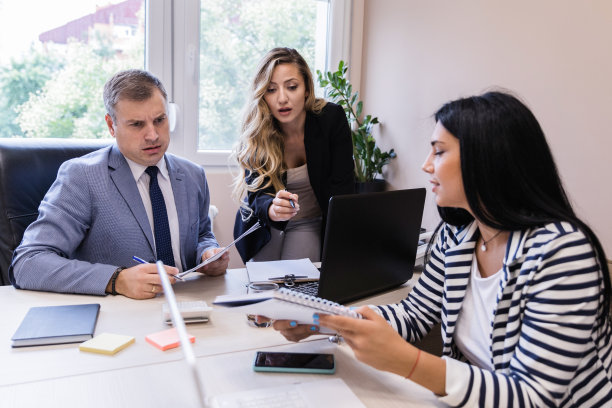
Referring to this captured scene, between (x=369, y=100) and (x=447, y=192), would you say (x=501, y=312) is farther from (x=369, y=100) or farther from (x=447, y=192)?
(x=369, y=100)

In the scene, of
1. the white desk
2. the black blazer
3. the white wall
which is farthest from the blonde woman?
the white desk

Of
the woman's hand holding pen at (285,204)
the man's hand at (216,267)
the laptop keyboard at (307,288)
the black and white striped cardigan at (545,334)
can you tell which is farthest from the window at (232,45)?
the black and white striped cardigan at (545,334)

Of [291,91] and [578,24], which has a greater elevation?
[578,24]

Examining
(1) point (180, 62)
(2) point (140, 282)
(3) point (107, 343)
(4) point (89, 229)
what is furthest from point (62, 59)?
(3) point (107, 343)

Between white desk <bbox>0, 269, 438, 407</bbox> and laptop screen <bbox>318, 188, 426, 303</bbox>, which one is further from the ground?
laptop screen <bbox>318, 188, 426, 303</bbox>

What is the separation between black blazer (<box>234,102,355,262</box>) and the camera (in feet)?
7.32

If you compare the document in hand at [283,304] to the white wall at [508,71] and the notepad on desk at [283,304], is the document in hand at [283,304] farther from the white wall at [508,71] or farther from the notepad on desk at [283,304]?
the white wall at [508,71]

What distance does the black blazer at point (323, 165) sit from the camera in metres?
2.23

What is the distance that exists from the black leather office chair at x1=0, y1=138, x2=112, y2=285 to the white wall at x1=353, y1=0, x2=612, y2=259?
170 centimetres

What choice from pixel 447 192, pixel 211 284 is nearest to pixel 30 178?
pixel 211 284

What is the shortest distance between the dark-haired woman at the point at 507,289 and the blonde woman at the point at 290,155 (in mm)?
1112

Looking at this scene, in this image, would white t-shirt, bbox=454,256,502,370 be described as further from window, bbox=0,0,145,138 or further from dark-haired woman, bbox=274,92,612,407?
window, bbox=0,0,145,138

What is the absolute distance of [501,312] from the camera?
102 cm

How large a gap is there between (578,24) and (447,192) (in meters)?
1.08
